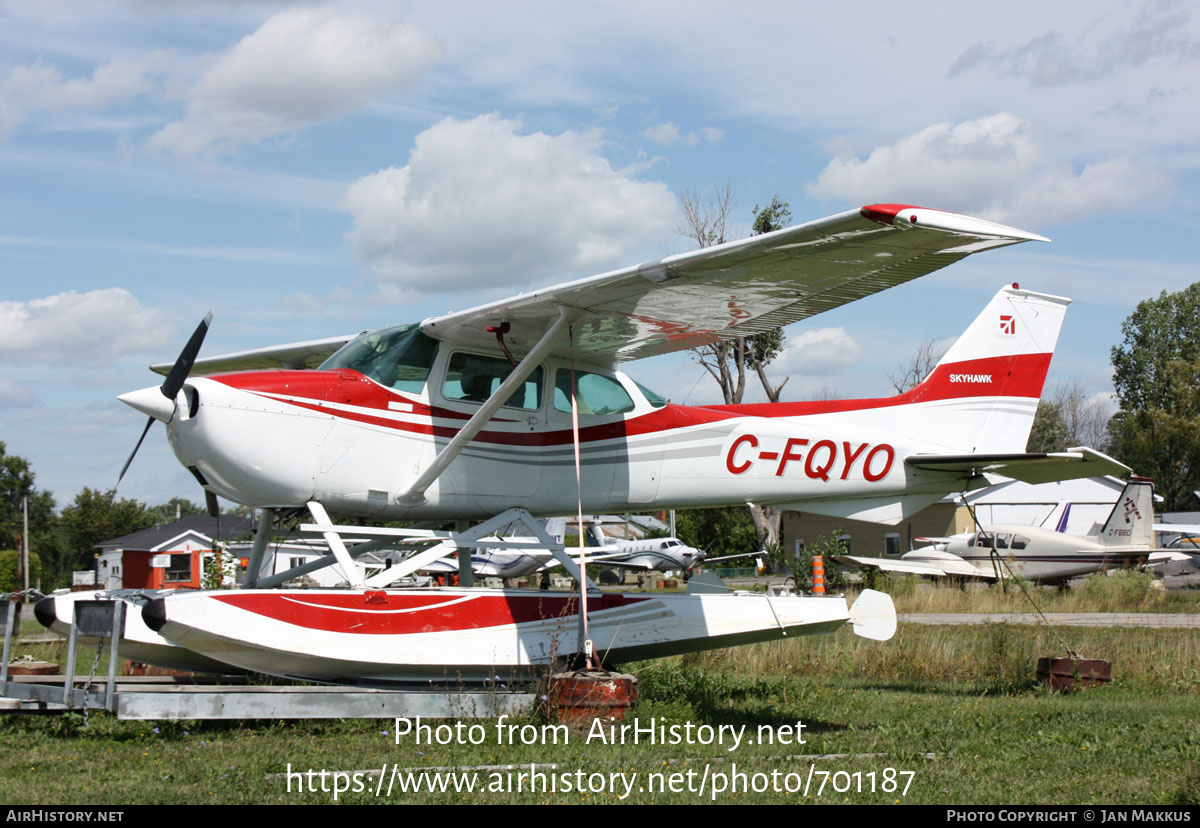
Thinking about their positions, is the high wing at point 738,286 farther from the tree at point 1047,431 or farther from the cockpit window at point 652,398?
the tree at point 1047,431

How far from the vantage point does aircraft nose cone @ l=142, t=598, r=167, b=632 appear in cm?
622

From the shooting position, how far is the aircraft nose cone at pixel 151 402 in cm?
710

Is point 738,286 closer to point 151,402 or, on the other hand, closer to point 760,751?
point 760,751

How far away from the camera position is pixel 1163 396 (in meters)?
61.5

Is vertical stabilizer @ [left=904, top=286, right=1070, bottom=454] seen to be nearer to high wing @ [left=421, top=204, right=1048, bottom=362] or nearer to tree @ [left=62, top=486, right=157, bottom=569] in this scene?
high wing @ [left=421, top=204, right=1048, bottom=362]

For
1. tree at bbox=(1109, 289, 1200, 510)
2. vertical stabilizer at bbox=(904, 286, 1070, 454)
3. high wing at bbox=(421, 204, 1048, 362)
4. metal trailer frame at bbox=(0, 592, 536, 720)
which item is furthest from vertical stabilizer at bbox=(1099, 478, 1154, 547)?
tree at bbox=(1109, 289, 1200, 510)

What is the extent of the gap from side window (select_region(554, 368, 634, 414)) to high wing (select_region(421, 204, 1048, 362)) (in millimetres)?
223

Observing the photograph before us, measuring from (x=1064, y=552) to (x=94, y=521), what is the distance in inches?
2047

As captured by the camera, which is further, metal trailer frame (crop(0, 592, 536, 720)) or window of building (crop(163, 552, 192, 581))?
window of building (crop(163, 552, 192, 581))

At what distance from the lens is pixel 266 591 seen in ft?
22.0

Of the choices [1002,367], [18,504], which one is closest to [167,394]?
[1002,367]

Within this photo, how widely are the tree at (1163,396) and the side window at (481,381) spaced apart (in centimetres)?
5199
